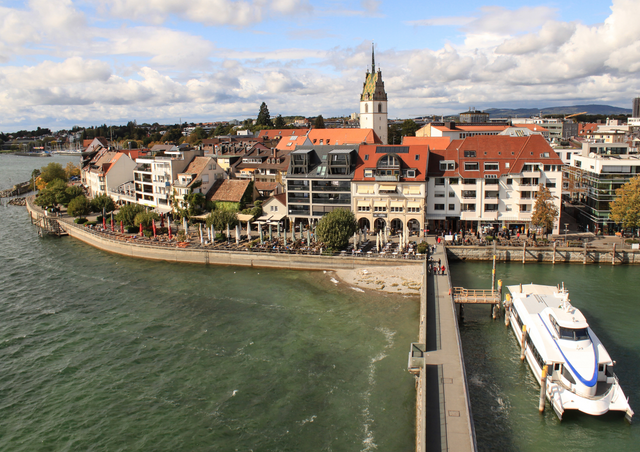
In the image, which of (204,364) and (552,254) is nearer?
(204,364)

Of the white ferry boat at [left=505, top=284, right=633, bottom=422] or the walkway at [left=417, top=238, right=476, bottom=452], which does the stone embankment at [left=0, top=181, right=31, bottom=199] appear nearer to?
the walkway at [left=417, top=238, right=476, bottom=452]

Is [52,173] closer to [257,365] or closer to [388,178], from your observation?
[388,178]

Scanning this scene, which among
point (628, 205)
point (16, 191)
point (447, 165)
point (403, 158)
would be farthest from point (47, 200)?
point (628, 205)

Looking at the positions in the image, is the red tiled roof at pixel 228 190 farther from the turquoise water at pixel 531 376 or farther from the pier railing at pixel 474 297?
the pier railing at pixel 474 297

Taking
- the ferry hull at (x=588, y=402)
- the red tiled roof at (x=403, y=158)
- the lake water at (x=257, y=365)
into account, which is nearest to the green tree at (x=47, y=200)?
the lake water at (x=257, y=365)

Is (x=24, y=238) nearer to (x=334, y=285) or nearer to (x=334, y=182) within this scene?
(x=334, y=182)

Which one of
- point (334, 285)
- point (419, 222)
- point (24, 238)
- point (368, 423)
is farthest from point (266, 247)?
point (24, 238)

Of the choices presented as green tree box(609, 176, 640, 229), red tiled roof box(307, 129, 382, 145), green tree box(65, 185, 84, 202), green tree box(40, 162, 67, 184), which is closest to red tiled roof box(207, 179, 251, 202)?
red tiled roof box(307, 129, 382, 145)
